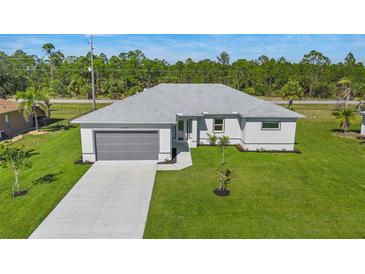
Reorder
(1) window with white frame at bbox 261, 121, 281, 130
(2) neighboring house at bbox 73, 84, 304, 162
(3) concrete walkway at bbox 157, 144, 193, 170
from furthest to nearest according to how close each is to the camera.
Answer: (1) window with white frame at bbox 261, 121, 281, 130 → (2) neighboring house at bbox 73, 84, 304, 162 → (3) concrete walkway at bbox 157, 144, 193, 170

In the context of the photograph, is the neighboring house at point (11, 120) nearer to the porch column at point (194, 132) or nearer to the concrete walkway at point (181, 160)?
the concrete walkway at point (181, 160)

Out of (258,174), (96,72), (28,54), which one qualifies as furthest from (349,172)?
(28,54)

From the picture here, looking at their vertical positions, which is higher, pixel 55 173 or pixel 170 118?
pixel 170 118

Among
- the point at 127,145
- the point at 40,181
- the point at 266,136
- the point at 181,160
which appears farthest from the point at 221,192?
the point at 40,181

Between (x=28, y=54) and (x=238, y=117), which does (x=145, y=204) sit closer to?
(x=238, y=117)

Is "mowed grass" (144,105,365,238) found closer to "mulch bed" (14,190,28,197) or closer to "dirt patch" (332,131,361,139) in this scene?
"dirt patch" (332,131,361,139)

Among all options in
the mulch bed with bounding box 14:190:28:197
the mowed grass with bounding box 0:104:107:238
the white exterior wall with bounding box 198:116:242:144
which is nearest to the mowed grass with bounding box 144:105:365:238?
the white exterior wall with bounding box 198:116:242:144

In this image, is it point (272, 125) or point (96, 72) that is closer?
point (272, 125)
